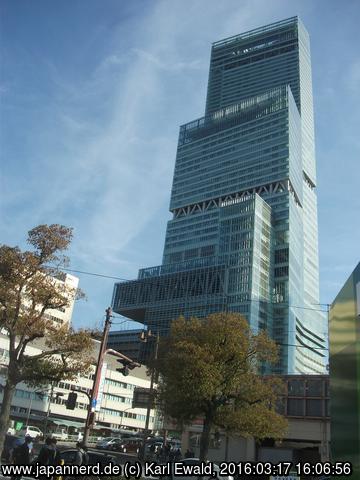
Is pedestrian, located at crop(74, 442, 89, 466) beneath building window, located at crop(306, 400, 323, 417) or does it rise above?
beneath

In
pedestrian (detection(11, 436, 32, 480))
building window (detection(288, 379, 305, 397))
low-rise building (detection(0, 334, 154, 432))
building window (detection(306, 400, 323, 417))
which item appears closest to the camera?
pedestrian (detection(11, 436, 32, 480))

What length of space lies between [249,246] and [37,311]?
132 m

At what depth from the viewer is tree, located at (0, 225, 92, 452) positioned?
20.5 metres

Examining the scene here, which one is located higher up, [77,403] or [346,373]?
[346,373]

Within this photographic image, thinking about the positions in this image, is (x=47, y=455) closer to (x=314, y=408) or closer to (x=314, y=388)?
(x=314, y=408)

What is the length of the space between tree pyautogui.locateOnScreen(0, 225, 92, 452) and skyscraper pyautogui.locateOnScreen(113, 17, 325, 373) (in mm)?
116321

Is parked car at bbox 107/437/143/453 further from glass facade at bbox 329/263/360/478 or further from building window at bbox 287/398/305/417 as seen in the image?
glass facade at bbox 329/263/360/478

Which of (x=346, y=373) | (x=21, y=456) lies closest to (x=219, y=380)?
(x=346, y=373)

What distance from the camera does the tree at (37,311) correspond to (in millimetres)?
20484

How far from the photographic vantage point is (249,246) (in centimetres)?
14988

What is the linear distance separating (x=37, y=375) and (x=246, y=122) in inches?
7418

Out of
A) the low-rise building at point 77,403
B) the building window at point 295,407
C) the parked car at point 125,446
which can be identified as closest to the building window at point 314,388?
the building window at point 295,407

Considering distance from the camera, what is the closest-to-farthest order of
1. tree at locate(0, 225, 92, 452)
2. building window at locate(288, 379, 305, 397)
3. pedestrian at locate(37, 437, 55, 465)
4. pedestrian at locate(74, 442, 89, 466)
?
pedestrian at locate(37, 437, 55, 465) < pedestrian at locate(74, 442, 89, 466) < tree at locate(0, 225, 92, 452) < building window at locate(288, 379, 305, 397)

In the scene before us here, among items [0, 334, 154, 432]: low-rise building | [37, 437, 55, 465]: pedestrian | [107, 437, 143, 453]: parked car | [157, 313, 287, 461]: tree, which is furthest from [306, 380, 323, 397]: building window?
[0, 334, 154, 432]: low-rise building
